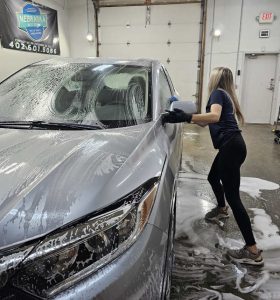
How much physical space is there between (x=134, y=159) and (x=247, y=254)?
1422 millimetres

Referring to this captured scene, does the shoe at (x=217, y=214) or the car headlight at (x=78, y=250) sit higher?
the car headlight at (x=78, y=250)

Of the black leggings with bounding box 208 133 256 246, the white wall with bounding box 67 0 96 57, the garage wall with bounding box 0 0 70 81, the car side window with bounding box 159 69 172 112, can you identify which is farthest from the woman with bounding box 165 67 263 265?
the white wall with bounding box 67 0 96 57

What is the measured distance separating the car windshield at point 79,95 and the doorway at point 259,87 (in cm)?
723

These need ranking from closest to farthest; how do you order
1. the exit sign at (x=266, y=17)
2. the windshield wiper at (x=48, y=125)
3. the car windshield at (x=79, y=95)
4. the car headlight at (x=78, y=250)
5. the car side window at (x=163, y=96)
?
the car headlight at (x=78, y=250)
the windshield wiper at (x=48, y=125)
the car windshield at (x=79, y=95)
the car side window at (x=163, y=96)
the exit sign at (x=266, y=17)

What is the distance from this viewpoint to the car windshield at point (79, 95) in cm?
175

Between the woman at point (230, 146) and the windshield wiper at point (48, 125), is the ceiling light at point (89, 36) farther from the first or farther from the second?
the windshield wiper at point (48, 125)

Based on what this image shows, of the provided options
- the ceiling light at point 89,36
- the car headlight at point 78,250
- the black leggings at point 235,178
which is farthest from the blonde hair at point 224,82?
the ceiling light at point 89,36

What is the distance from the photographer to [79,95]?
6.43ft

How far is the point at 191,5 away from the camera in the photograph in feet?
28.0

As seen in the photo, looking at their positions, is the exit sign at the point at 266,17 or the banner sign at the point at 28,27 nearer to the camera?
the banner sign at the point at 28,27

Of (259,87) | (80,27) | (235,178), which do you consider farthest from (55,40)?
(235,178)

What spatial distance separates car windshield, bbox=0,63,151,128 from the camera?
5.75 feet

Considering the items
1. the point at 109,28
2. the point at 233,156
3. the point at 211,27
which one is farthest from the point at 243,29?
the point at 233,156

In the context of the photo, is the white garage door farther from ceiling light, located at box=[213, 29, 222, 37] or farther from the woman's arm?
the woman's arm
